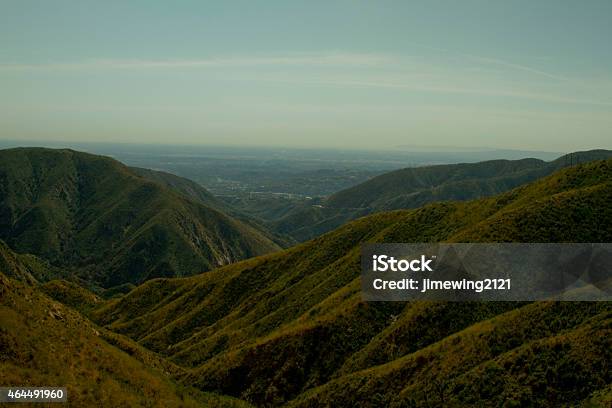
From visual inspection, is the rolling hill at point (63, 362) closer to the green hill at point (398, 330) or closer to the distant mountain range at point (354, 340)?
the distant mountain range at point (354, 340)

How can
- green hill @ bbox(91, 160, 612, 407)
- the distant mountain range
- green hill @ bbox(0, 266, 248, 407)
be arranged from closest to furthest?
green hill @ bbox(0, 266, 248, 407)
the distant mountain range
green hill @ bbox(91, 160, 612, 407)

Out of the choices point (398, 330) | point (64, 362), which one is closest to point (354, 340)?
point (398, 330)

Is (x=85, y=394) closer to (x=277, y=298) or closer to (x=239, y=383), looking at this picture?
(x=239, y=383)

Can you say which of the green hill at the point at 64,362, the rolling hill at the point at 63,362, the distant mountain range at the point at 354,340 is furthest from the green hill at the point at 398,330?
the green hill at the point at 64,362

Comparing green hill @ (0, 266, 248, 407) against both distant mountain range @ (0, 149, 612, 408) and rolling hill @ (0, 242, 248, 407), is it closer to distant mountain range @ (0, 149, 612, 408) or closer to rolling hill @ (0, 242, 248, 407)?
rolling hill @ (0, 242, 248, 407)

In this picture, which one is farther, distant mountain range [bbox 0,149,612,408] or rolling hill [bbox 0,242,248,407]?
distant mountain range [bbox 0,149,612,408]

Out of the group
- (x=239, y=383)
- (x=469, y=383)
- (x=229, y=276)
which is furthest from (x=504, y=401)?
(x=229, y=276)

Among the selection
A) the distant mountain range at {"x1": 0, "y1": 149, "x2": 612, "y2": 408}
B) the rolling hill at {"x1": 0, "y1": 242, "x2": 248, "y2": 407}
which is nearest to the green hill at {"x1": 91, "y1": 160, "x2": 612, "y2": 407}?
the distant mountain range at {"x1": 0, "y1": 149, "x2": 612, "y2": 408}

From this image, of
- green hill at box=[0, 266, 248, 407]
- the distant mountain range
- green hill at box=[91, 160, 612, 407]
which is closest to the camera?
green hill at box=[0, 266, 248, 407]

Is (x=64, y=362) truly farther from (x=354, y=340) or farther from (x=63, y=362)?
(x=354, y=340)
